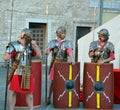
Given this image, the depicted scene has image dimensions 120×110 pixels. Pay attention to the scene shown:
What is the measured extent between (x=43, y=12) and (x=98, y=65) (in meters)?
12.5

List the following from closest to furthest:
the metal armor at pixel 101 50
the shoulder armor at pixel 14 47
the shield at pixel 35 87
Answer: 1. the shoulder armor at pixel 14 47
2. the shield at pixel 35 87
3. the metal armor at pixel 101 50

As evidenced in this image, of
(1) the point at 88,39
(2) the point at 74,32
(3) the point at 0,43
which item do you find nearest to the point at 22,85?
(1) the point at 88,39

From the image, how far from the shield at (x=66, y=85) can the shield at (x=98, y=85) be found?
0.64ft

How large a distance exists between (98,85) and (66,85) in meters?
0.59

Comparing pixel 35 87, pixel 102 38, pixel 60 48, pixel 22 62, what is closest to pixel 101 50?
pixel 102 38

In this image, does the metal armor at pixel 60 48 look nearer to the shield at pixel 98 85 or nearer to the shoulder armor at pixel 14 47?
the shield at pixel 98 85

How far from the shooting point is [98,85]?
8047mm

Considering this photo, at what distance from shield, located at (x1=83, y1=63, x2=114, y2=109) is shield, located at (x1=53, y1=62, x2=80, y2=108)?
0.64ft

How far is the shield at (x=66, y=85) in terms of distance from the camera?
26.5 ft

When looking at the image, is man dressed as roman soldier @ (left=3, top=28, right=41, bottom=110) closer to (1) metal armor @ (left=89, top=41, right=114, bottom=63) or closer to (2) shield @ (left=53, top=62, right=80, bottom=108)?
(2) shield @ (left=53, top=62, right=80, bottom=108)

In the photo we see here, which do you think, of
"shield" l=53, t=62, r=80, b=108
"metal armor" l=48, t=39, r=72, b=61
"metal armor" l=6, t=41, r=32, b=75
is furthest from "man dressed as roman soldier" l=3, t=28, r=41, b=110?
"metal armor" l=48, t=39, r=72, b=61

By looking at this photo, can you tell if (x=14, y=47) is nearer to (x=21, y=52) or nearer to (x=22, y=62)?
(x=21, y=52)

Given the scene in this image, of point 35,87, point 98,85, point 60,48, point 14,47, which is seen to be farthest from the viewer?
point 60,48

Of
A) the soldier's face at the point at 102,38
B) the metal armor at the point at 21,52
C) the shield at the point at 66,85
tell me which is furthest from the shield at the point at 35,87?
the soldier's face at the point at 102,38
